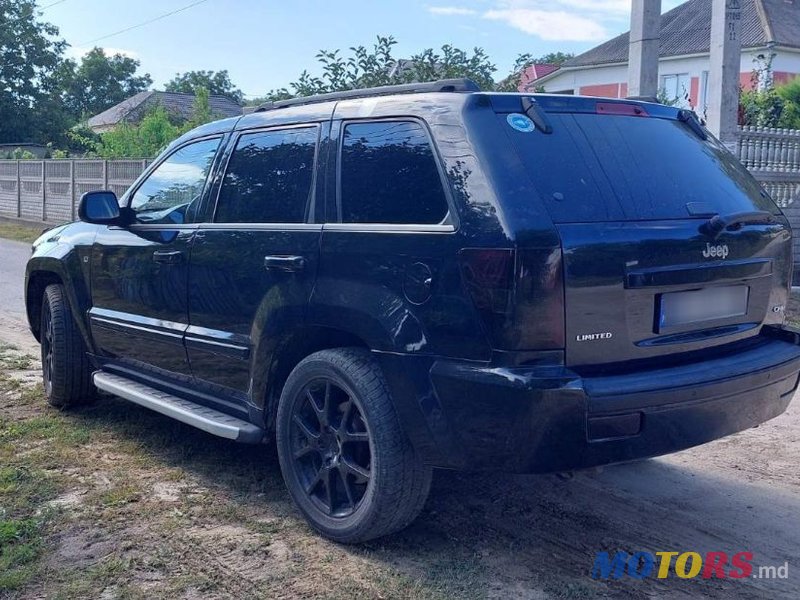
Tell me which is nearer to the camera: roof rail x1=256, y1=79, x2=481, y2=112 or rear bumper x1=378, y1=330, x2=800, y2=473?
rear bumper x1=378, y1=330, x2=800, y2=473

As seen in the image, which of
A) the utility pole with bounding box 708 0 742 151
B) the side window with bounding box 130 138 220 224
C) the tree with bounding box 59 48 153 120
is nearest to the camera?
the side window with bounding box 130 138 220 224

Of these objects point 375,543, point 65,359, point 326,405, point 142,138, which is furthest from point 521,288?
point 142,138

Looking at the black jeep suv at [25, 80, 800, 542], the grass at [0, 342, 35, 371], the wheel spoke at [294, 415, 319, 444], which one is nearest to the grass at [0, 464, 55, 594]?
the black jeep suv at [25, 80, 800, 542]

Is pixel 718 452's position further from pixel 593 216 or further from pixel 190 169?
pixel 190 169

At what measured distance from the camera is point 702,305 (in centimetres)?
383

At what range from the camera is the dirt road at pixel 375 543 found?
144 inches

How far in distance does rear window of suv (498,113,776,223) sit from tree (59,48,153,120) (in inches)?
3092

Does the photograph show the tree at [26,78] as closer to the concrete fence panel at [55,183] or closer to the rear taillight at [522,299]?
Result: the concrete fence panel at [55,183]

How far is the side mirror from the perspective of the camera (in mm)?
5402

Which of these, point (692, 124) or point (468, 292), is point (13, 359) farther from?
point (692, 124)

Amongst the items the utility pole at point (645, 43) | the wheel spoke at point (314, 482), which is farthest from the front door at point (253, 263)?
the utility pole at point (645, 43)

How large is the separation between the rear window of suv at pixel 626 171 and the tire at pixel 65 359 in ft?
11.8

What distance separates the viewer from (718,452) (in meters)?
5.44

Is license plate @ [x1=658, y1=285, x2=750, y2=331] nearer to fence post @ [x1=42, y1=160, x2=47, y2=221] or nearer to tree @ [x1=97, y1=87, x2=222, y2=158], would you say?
tree @ [x1=97, y1=87, x2=222, y2=158]
